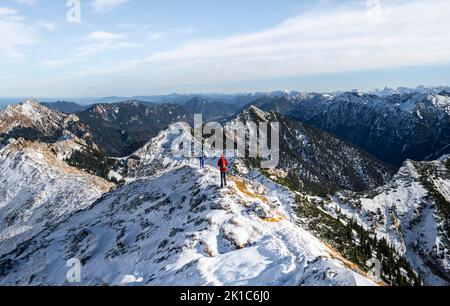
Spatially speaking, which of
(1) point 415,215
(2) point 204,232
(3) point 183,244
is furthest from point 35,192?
(1) point 415,215

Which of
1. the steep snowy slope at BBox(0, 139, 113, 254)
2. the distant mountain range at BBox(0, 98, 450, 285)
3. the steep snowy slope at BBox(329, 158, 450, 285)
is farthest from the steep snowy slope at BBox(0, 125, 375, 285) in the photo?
the steep snowy slope at BBox(329, 158, 450, 285)

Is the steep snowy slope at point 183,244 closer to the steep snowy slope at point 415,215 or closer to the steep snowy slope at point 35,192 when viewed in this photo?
the steep snowy slope at point 35,192

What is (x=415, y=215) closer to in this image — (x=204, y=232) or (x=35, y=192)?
(x=204, y=232)

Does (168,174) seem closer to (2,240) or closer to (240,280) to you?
(240,280)

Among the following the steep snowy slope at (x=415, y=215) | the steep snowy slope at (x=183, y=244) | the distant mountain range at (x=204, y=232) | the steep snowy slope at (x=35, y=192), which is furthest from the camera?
the steep snowy slope at (x=415, y=215)

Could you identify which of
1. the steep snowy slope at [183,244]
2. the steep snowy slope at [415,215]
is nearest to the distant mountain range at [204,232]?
the steep snowy slope at [183,244]
